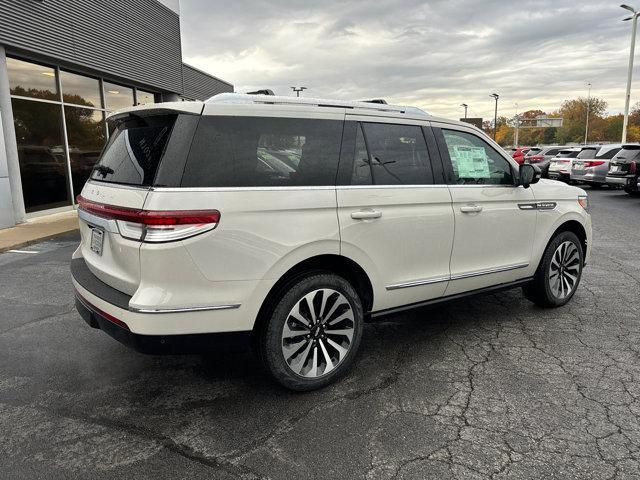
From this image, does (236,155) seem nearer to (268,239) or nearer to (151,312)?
(268,239)

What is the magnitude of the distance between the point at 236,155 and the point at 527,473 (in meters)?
2.28

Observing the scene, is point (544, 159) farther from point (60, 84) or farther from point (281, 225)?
point (281, 225)

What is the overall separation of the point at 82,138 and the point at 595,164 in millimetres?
16951

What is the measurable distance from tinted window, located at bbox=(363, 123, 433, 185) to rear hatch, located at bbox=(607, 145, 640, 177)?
14167 mm

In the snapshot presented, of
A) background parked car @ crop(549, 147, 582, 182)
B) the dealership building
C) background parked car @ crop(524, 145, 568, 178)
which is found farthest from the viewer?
background parked car @ crop(524, 145, 568, 178)

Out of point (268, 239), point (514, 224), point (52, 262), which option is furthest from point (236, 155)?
point (52, 262)

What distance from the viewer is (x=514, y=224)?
426 centimetres

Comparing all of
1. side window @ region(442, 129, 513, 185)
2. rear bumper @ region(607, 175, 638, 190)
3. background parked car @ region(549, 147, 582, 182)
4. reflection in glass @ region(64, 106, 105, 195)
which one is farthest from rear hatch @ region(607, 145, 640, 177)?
reflection in glass @ region(64, 106, 105, 195)

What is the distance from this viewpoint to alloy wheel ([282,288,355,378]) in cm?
307

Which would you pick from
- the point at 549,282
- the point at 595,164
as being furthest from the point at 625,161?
the point at 549,282

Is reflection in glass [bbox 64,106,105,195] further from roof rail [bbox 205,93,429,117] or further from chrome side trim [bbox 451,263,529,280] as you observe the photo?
chrome side trim [bbox 451,263,529,280]

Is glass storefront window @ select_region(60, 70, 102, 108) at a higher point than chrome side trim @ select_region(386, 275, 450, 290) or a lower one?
higher

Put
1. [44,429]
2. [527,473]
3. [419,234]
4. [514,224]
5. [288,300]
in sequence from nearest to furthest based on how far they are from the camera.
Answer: [527,473], [44,429], [288,300], [419,234], [514,224]

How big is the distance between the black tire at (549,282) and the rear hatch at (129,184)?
3508 millimetres
